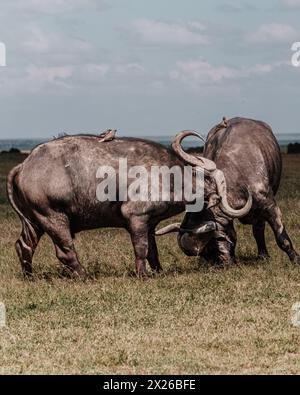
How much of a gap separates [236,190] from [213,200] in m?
0.53

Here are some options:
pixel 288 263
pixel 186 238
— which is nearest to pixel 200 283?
pixel 186 238

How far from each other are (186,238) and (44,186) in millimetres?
1975

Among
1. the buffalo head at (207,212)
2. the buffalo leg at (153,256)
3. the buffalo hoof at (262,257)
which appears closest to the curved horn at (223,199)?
the buffalo head at (207,212)

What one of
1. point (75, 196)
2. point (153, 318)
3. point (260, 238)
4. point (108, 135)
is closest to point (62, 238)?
point (75, 196)

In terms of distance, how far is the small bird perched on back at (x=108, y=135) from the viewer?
41.0 feet

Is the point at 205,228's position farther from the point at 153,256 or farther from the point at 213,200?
the point at 153,256

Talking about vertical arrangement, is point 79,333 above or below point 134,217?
below

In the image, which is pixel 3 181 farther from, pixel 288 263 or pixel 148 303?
pixel 148 303

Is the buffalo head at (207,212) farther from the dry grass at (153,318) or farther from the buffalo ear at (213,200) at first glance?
the dry grass at (153,318)

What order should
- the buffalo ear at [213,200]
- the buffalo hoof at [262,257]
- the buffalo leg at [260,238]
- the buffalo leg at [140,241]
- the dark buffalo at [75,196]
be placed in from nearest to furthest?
the dark buffalo at [75,196], the buffalo leg at [140,241], the buffalo ear at [213,200], the buffalo hoof at [262,257], the buffalo leg at [260,238]

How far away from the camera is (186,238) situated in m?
12.8

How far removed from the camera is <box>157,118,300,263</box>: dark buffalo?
1281cm

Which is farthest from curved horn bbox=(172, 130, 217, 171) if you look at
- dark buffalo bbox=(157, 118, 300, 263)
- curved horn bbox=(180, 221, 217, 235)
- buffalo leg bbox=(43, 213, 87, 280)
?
buffalo leg bbox=(43, 213, 87, 280)

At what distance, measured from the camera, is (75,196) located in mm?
12164
